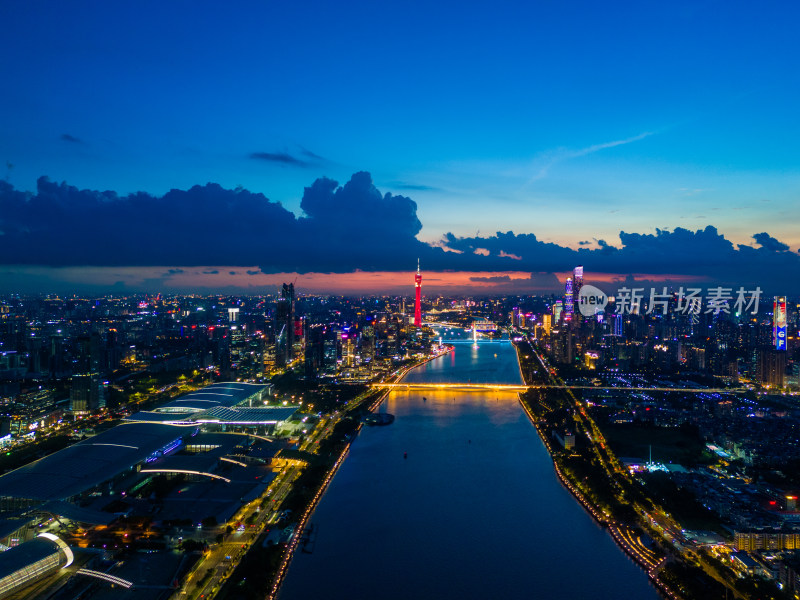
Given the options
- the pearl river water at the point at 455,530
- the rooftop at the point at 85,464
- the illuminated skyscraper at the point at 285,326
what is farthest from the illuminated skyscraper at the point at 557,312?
the rooftop at the point at 85,464

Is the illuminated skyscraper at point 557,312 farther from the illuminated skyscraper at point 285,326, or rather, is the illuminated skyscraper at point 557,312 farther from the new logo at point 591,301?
the illuminated skyscraper at point 285,326

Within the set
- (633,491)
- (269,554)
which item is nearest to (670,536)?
(633,491)

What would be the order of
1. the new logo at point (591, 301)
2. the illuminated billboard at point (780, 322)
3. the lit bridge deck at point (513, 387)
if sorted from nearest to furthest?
the lit bridge deck at point (513, 387), the illuminated billboard at point (780, 322), the new logo at point (591, 301)

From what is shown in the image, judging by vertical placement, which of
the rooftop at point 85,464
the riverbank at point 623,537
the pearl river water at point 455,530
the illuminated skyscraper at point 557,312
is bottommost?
the pearl river water at point 455,530

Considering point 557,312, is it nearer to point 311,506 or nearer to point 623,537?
point 623,537

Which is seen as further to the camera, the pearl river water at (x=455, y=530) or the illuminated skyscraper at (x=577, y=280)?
the illuminated skyscraper at (x=577, y=280)

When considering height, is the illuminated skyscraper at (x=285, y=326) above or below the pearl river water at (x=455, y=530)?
above

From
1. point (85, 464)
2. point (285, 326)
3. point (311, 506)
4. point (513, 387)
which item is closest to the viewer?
point (311, 506)

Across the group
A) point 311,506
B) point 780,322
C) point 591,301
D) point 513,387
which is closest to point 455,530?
point 311,506

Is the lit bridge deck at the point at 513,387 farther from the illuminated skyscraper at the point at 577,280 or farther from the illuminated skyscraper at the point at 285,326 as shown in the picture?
the illuminated skyscraper at the point at 577,280

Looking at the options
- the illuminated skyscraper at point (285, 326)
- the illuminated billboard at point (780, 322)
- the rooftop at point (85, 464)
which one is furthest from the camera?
the illuminated skyscraper at point (285, 326)
